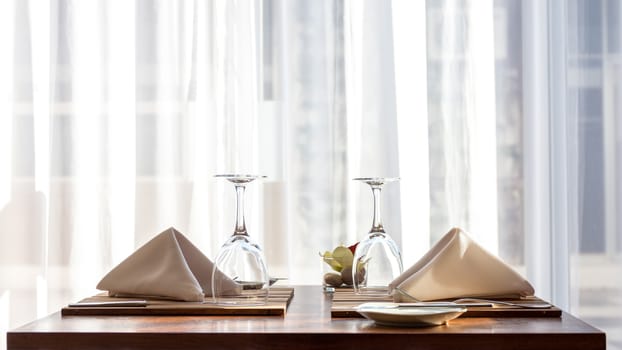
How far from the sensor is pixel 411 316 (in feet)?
3.25

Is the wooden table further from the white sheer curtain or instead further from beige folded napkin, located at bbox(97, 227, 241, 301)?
the white sheer curtain

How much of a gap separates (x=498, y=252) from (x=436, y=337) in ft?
4.35

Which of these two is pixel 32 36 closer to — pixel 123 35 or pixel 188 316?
pixel 123 35

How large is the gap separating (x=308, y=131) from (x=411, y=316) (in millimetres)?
1326

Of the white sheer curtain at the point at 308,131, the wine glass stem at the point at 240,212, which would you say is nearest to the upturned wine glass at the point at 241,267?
the wine glass stem at the point at 240,212

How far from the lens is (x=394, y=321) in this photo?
1.01 metres

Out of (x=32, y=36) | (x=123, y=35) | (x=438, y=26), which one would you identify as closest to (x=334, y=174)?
(x=438, y=26)

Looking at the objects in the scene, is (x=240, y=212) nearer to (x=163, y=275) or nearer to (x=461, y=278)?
(x=163, y=275)

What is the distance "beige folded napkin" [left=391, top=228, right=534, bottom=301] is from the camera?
1.18 m

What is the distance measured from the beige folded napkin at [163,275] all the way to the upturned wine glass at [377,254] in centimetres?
21

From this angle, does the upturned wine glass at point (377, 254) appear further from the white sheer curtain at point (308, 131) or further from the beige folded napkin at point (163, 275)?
the white sheer curtain at point (308, 131)

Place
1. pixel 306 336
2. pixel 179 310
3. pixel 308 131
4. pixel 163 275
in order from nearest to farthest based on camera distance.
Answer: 1. pixel 306 336
2. pixel 179 310
3. pixel 163 275
4. pixel 308 131

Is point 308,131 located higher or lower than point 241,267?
higher

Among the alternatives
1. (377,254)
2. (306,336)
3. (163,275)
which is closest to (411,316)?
(306,336)
